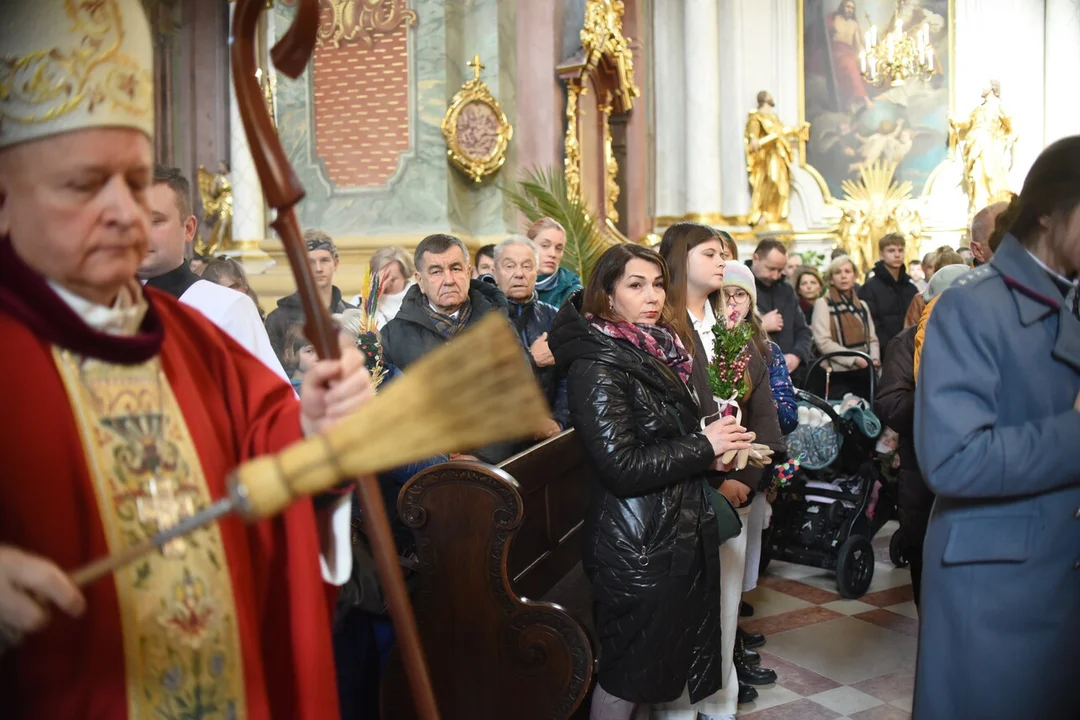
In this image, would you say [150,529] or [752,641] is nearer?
[150,529]

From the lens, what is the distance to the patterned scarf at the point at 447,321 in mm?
3793

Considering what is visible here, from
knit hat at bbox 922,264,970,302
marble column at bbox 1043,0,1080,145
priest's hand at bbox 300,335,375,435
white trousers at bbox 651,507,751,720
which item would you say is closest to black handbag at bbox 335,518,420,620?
white trousers at bbox 651,507,751,720

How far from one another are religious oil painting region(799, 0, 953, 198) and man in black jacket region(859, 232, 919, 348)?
8.01m

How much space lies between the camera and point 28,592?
3.29 feet

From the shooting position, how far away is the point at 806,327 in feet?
21.8

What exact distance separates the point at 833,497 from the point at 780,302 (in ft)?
5.76

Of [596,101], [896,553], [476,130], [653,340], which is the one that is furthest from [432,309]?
[596,101]

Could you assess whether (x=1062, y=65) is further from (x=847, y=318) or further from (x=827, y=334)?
(x=827, y=334)

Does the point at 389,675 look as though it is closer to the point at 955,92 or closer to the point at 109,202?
the point at 109,202

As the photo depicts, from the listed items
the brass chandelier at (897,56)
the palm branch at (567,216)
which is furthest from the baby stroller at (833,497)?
the brass chandelier at (897,56)

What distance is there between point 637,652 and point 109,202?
6.86 feet

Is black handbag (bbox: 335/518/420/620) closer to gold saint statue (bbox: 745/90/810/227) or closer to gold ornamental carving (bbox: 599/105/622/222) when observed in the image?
gold ornamental carving (bbox: 599/105/622/222)

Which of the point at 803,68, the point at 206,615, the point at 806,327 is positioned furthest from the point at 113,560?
the point at 803,68

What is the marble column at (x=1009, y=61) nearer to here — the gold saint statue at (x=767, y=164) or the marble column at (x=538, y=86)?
the gold saint statue at (x=767, y=164)
